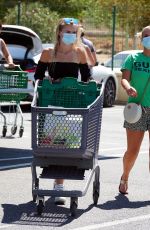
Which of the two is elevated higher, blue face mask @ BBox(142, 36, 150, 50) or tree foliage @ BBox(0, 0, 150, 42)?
blue face mask @ BBox(142, 36, 150, 50)

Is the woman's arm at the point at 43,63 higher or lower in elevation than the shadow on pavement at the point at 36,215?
higher

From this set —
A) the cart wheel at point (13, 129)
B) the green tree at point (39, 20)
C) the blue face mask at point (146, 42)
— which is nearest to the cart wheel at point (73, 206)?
the blue face mask at point (146, 42)

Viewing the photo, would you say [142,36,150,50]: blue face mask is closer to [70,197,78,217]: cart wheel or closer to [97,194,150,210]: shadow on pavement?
[97,194,150,210]: shadow on pavement

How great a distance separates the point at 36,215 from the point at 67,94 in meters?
1.29

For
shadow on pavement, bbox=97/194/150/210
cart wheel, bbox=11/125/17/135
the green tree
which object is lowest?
the green tree

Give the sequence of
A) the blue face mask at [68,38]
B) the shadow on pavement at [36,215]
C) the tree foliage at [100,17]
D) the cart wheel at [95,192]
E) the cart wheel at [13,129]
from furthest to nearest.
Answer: the tree foliage at [100,17]
the cart wheel at [13,129]
the blue face mask at [68,38]
the cart wheel at [95,192]
the shadow on pavement at [36,215]

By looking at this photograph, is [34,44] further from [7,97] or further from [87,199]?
[87,199]

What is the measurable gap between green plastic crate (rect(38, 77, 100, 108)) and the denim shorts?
29.9 inches

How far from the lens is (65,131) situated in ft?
28.7

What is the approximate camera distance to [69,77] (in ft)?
30.3

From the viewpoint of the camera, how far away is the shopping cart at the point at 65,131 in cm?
865

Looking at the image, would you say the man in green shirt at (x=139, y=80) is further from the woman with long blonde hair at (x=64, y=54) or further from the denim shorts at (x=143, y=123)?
the woman with long blonde hair at (x=64, y=54)

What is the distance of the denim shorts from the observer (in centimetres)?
974

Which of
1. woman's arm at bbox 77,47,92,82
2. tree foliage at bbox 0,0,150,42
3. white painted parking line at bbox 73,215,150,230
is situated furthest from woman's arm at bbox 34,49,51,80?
tree foliage at bbox 0,0,150,42
